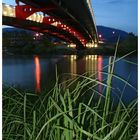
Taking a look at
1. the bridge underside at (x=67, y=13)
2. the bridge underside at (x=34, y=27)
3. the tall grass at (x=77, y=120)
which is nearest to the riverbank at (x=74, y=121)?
the tall grass at (x=77, y=120)

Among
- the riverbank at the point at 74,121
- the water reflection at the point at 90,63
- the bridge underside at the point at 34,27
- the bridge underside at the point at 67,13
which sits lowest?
the riverbank at the point at 74,121

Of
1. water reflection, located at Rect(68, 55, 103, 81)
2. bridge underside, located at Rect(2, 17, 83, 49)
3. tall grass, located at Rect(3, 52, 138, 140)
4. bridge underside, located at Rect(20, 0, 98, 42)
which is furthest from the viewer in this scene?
bridge underside, located at Rect(20, 0, 98, 42)

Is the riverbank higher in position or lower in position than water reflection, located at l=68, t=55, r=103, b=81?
lower

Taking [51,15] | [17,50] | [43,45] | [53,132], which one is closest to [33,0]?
[51,15]

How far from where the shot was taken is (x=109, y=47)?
5.60ft

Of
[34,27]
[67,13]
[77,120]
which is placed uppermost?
[67,13]

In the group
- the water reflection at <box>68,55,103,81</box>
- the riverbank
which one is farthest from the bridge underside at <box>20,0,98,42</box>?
the riverbank

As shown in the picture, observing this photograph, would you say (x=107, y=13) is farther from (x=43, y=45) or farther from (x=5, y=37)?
(x=43, y=45)

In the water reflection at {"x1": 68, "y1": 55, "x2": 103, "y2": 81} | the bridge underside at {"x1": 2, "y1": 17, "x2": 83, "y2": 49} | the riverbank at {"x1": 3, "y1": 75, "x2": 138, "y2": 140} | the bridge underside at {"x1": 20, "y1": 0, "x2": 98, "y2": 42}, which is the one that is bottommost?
the riverbank at {"x1": 3, "y1": 75, "x2": 138, "y2": 140}

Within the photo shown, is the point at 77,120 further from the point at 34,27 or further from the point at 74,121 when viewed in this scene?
the point at 34,27

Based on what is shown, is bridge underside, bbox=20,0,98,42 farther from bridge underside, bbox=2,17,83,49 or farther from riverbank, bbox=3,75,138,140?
riverbank, bbox=3,75,138,140

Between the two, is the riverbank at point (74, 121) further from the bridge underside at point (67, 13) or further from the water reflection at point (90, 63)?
the bridge underside at point (67, 13)

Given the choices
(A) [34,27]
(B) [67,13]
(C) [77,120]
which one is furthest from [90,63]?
(B) [67,13]

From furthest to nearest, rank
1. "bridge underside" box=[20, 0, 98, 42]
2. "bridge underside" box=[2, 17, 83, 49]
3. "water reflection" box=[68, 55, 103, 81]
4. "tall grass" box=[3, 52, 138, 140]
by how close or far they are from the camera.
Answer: "bridge underside" box=[20, 0, 98, 42]
"bridge underside" box=[2, 17, 83, 49]
"water reflection" box=[68, 55, 103, 81]
"tall grass" box=[3, 52, 138, 140]
